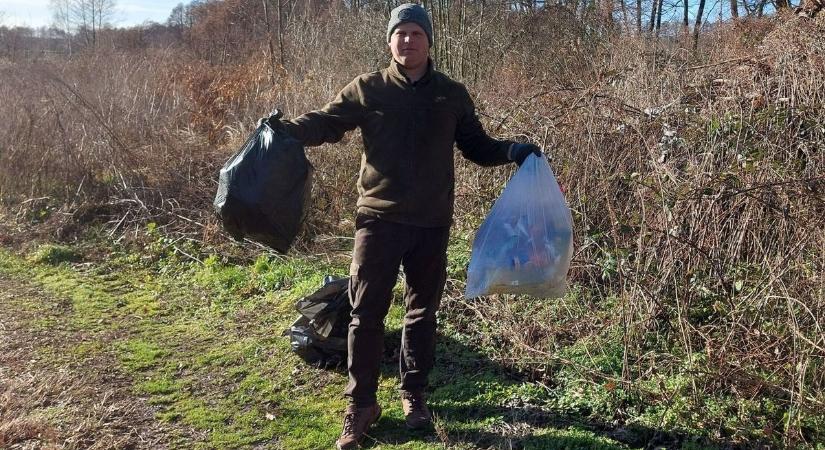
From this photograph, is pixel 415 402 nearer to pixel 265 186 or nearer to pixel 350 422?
pixel 350 422

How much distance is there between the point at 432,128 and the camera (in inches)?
120

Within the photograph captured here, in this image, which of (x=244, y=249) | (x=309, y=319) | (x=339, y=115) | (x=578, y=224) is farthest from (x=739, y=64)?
(x=244, y=249)

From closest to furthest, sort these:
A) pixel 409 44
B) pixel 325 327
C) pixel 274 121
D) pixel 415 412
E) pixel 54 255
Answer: pixel 409 44 < pixel 274 121 < pixel 415 412 < pixel 325 327 < pixel 54 255

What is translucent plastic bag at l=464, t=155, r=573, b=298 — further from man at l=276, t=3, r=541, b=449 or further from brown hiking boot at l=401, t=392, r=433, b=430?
brown hiking boot at l=401, t=392, r=433, b=430

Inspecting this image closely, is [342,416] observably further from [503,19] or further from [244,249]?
[503,19]

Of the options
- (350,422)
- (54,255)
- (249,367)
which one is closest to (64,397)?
(249,367)

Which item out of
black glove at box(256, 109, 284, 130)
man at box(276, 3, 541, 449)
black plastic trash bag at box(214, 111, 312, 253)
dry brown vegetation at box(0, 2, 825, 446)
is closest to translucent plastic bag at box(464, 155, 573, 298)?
man at box(276, 3, 541, 449)

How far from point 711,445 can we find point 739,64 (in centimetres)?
276

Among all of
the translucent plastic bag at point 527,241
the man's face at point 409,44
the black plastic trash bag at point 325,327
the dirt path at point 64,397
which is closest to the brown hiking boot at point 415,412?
the translucent plastic bag at point 527,241

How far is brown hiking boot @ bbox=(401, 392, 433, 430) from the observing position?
3.30 metres

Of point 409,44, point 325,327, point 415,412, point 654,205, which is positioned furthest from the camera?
point 325,327

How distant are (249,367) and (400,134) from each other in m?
2.01

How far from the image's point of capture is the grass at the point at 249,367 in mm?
3295

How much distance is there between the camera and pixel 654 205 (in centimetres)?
369
